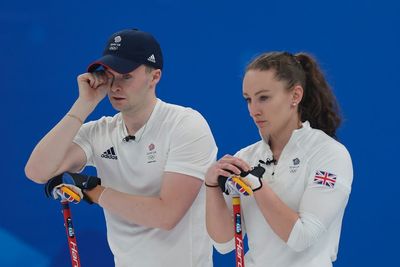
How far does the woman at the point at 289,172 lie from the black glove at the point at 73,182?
0.49m

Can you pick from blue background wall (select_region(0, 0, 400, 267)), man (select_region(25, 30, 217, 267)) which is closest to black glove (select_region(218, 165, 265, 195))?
man (select_region(25, 30, 217, 267))

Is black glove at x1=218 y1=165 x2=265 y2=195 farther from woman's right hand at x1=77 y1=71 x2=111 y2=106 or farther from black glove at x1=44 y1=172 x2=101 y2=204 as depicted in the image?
woman's right hand at x1=77 y1=71 x2=111 y2=106

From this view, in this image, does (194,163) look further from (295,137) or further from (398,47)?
(398,47)

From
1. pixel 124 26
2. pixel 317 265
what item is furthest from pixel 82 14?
pixel 317 265

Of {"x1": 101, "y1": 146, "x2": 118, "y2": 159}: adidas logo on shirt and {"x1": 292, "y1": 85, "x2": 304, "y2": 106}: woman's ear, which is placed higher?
{"x1": 292, "y1": 85, "x2": 304, "y2": 106}: woman's ear

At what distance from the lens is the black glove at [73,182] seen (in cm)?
244

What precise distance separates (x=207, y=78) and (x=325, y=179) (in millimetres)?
1578

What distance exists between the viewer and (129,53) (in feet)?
8.43

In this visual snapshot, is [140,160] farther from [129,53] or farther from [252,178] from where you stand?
[252,178]

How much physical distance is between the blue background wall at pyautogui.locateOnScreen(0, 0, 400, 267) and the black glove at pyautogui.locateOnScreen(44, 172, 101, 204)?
45.7 inches

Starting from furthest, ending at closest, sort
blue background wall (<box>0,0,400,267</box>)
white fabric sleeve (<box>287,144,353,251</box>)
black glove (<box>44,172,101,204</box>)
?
blue background wall (<box>0,0,400,267</box>) → black glove (<box>44,172,101,204</box>) → white fabric sleeve (<box>287,144,353,251</box>)

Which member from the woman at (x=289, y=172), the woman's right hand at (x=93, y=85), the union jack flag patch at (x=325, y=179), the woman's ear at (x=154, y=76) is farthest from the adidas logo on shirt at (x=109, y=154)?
the union jack flag patch at (x=325, y=179)

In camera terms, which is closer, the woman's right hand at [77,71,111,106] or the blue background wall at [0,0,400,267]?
the woman's right hand at [77,71,111,106]

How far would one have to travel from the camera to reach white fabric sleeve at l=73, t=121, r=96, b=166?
2686 millimetres
